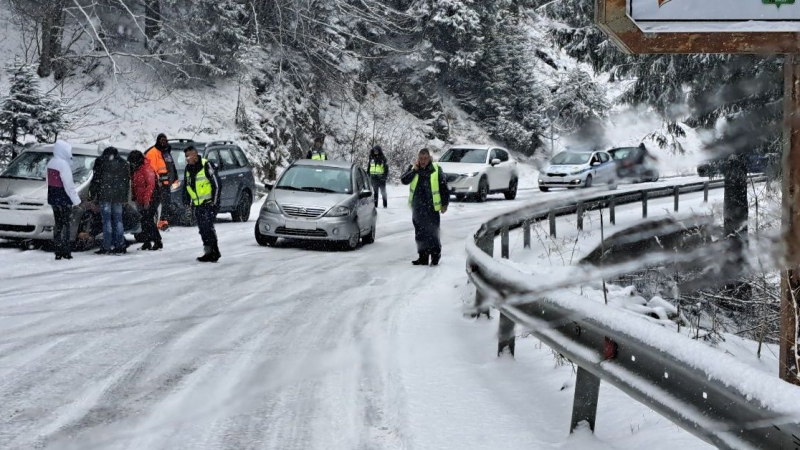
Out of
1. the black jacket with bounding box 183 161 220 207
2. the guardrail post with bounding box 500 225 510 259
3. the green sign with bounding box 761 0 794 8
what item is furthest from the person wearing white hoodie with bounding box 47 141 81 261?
the green sign with bounding box 761 0 794 8

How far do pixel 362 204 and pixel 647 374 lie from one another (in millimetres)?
12906

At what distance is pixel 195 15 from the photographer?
29078mm

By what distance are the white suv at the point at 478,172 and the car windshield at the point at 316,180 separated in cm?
1108

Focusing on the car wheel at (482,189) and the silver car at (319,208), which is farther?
the car wheel at (482,189)

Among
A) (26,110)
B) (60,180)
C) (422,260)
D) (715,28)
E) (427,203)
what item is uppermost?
(26,110)

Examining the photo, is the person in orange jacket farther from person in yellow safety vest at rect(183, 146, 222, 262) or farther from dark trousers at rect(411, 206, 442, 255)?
dark trousers at rect(411, 206, 442, 255)

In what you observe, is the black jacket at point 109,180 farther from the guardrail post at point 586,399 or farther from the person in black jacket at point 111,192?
the guardrail post at point 586,399

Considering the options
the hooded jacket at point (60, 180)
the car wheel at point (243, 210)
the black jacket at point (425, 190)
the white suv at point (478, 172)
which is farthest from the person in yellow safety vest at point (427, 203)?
the white suv at point (478, 172)

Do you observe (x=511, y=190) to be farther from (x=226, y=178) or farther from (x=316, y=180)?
(x=316, y=180)

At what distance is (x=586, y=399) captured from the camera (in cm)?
461

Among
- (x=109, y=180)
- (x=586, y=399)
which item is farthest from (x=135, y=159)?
(x=586, y=399)

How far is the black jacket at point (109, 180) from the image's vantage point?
45.7 ft

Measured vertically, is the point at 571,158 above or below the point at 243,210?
above

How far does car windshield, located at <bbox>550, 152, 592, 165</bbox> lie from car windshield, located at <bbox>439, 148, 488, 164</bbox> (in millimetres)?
4182
